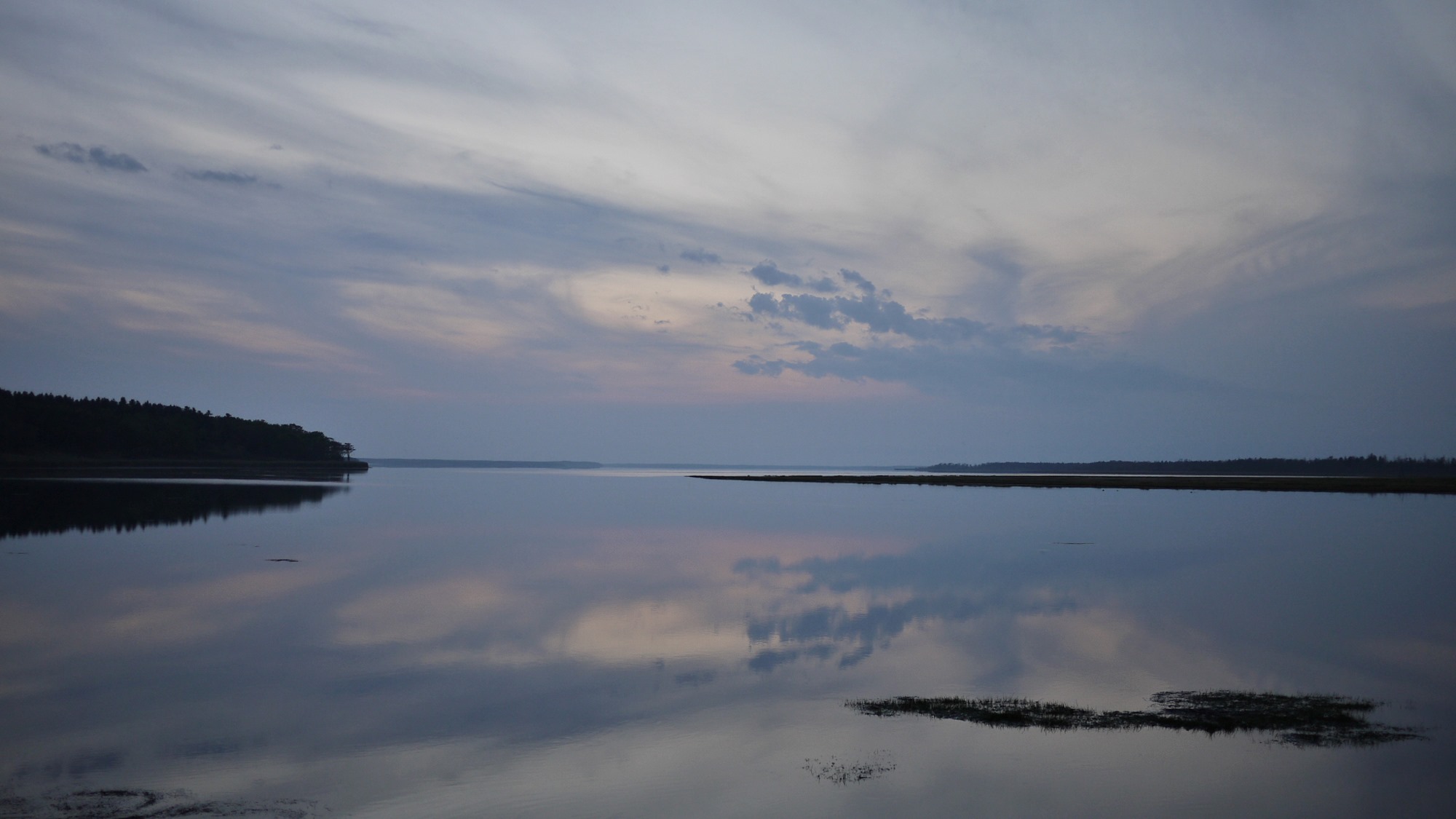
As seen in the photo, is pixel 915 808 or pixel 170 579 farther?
pixel 170 579

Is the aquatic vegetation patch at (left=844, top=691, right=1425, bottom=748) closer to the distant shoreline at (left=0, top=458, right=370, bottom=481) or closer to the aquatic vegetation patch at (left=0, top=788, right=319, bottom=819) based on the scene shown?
the aquatic vegetation patch at (left=0, top=788, right=319, bottom=819)

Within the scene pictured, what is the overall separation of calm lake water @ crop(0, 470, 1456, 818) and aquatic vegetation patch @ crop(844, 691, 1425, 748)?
1.12ft

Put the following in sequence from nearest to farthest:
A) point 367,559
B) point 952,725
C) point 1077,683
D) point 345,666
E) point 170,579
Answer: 1. point 952,725
2. point 1077,683
3. point 345,666
4. point 170,579
5. point 367,559

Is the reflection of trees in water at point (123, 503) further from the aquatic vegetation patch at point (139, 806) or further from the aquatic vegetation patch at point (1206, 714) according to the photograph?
the aquatic vegetation patch at point (1206, 714)

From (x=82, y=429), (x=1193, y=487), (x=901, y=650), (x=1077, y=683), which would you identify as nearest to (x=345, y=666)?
(x=901, y=650)

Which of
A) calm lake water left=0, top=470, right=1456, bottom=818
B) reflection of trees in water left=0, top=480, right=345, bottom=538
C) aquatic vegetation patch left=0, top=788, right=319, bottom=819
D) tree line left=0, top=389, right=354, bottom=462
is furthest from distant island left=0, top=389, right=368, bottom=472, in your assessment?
aquatic vegetation patch left=0, top=788, right=319, bottom=819

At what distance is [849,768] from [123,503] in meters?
56.9

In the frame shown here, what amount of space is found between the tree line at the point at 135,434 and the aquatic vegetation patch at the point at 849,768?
145442 mm

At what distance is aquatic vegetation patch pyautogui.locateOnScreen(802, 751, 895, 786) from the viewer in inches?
384

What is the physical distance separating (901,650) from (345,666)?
384 inches

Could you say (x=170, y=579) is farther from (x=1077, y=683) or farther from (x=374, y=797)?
(x=1077, y=683)

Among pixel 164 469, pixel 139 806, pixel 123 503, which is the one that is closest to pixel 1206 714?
pixel 139 806

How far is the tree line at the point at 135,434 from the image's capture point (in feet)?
405

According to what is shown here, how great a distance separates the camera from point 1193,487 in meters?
112
